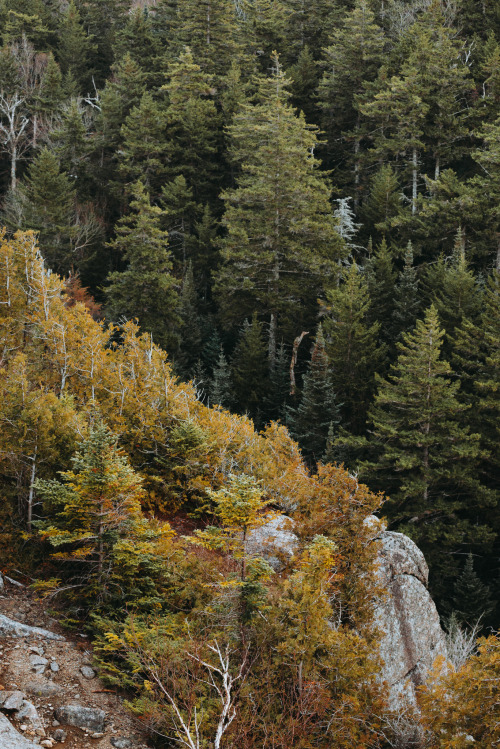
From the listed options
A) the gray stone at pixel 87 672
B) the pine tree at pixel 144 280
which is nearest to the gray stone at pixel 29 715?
the gray stone at pixel 87 672

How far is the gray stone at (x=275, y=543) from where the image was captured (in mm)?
10883

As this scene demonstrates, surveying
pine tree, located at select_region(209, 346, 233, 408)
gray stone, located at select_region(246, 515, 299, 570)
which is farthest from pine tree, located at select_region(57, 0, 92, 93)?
gray stone, located at select_region(246, 515, 299, 570)

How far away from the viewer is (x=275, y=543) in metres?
11.7

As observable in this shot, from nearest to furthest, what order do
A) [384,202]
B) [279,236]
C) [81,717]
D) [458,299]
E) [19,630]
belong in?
1. [81,717]
2. [19,630]
3. [458,299]
4. [279,236]
5. [384,202]

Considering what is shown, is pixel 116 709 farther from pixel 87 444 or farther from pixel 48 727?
pixel 87 444

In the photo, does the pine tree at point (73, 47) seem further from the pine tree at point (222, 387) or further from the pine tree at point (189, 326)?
the pine tree at point (222, 387)

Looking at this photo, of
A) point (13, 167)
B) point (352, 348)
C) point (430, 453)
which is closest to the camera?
point (430, 453)

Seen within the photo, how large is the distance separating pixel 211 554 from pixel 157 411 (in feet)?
13.8

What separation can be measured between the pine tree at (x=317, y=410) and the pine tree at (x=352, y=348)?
0.57 metres

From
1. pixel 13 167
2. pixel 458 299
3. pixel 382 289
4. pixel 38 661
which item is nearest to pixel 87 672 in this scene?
pixel 38 661

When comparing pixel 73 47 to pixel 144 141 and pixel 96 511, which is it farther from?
pixel 96 511

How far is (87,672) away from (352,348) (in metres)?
21.1

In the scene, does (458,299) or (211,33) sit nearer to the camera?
(458,299)

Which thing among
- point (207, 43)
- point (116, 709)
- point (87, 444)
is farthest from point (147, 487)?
point (207, 43)
